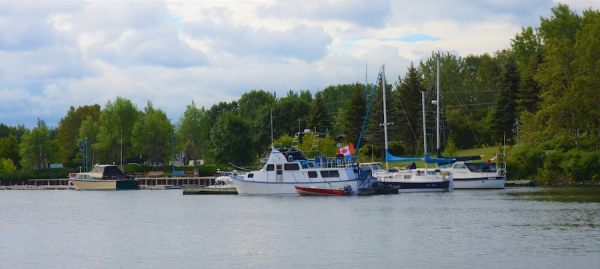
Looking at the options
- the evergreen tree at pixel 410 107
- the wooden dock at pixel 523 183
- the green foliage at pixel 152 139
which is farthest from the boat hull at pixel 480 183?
the green foliage at pixel 152 139

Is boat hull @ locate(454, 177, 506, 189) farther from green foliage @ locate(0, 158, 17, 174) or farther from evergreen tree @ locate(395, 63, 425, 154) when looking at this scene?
green foliage @ locate(0, 158, 17, 174)

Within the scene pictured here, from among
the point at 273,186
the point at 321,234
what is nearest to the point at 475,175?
the point at 273,186

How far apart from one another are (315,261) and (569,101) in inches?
2287

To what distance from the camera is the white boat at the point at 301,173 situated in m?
71.1

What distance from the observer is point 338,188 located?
71.1m

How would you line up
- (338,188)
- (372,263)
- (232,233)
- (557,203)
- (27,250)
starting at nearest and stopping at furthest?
(372,263) → (27,250) → (232,233) → (557,203) → (338,188)

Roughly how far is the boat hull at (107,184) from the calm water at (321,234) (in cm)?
4076

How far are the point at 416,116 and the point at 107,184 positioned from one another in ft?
145

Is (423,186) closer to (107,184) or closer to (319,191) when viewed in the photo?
(319,191)

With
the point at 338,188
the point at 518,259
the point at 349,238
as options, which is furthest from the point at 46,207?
the point at 518,259

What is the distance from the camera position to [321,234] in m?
42.8

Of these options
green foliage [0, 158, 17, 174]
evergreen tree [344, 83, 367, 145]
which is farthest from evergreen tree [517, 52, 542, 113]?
green foliage [0, 158, 17, 174]

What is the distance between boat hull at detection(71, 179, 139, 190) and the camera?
109 m

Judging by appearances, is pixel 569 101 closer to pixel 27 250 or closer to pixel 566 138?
pixel 566 138
